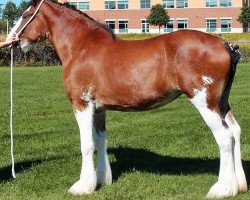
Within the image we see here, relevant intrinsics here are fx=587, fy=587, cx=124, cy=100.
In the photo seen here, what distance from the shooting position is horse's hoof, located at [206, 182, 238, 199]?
7520mm

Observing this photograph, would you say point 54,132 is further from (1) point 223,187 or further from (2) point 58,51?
(1) point 223,187

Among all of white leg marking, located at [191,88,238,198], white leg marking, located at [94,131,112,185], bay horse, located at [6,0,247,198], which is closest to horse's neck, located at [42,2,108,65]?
bay horse, located at [6,0,247,198]

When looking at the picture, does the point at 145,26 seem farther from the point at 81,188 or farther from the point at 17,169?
the point at 81,188

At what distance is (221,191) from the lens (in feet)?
24.7

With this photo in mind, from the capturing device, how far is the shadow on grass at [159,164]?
30.6 ft

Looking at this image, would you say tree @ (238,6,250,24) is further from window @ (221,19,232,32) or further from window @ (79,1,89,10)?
window @ (79,1,89,10)

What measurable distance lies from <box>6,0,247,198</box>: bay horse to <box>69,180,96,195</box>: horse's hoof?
14 millimetres

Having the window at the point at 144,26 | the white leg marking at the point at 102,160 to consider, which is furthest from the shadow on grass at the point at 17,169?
the window at the point at 144,26

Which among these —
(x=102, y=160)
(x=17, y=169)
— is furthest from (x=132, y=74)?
(x=17, y=169)

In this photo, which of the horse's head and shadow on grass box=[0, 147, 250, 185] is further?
shadow on grass box=[0, 147, 250, 185]

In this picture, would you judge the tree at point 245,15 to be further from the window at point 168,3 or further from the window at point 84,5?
the window at point 84,5

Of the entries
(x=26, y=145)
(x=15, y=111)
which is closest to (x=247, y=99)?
(x=15, y=111)

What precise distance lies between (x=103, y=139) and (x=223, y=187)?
6.45 ft

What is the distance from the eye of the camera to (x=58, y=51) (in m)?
8.28
